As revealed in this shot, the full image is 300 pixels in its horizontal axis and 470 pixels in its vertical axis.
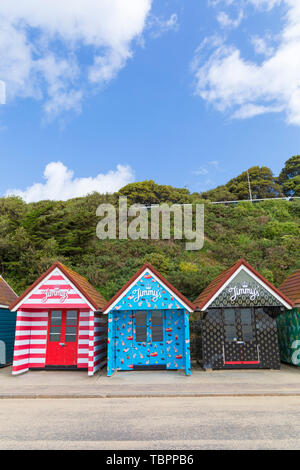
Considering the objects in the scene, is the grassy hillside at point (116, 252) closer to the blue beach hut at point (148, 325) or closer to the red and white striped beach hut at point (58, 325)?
the blue beach hut at point (148, 325)

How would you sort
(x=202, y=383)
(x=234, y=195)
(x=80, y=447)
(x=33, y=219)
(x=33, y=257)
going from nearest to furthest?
(x=80, y=447) → (x=202, y=383) → (x=33, y=257) → (x=33, y=219) → (x=234, y=195)

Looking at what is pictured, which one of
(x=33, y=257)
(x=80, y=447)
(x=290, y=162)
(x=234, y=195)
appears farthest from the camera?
(x=290, y=162)

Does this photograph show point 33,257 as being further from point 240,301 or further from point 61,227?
point 240,301

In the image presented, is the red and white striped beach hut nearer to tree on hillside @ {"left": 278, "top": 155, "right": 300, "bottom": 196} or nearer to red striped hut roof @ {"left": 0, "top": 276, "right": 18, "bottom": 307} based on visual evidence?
red striped hut roof @ {"left": 0, "top": 276, "right": 18, "bottom": 307}

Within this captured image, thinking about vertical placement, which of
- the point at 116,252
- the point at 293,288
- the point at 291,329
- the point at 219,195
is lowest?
the point at 291,329

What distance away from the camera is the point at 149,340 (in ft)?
43.4

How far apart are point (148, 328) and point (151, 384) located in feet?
9.89

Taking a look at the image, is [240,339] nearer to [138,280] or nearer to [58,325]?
[138,280]

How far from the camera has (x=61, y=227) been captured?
26.1m

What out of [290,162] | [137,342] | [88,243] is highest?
[290,162]

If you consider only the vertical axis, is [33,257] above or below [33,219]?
below

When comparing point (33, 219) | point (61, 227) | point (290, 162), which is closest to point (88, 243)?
point (61, 227)

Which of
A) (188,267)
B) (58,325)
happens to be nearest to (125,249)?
(188,267)

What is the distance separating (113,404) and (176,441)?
335 centimetres
